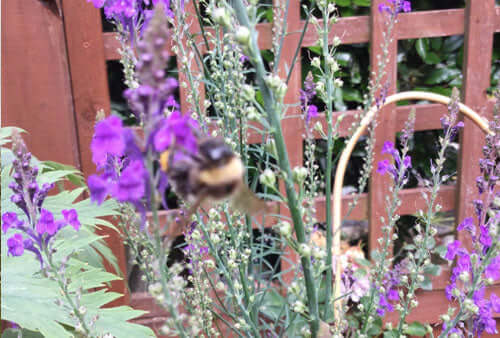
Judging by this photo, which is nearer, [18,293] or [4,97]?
[18,293]

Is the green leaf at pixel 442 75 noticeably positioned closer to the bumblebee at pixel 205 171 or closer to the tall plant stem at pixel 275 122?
the tall plant stem at pixel 275 122

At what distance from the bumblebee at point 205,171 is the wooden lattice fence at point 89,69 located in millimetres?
1606

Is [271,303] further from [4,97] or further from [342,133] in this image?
[4,97]

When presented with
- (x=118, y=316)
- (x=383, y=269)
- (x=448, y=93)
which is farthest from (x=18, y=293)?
(x=448, y=93)

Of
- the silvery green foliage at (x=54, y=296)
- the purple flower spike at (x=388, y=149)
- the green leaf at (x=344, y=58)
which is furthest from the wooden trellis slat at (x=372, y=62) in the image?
the silvery green foliage at (x=54, y=296)

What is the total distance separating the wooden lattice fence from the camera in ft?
6.86

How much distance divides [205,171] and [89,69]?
1.77m

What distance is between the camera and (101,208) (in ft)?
4.99

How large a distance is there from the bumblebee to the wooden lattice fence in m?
1.61

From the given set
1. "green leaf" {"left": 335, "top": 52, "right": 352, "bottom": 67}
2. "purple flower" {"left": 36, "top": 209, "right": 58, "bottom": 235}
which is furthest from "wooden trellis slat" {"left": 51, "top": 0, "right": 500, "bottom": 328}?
"purple flower" {"left": 36, "top": 209, "right": 58, "bottom": 235}

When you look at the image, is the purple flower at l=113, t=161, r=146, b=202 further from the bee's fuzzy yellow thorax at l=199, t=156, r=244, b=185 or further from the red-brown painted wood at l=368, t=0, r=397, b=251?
the red-brown painted wood at l=368, t=0, r=397, b=251

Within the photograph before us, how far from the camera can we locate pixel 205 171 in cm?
54

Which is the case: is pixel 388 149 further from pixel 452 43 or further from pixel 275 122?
pixel 452 43

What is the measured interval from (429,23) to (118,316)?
6.01ft
